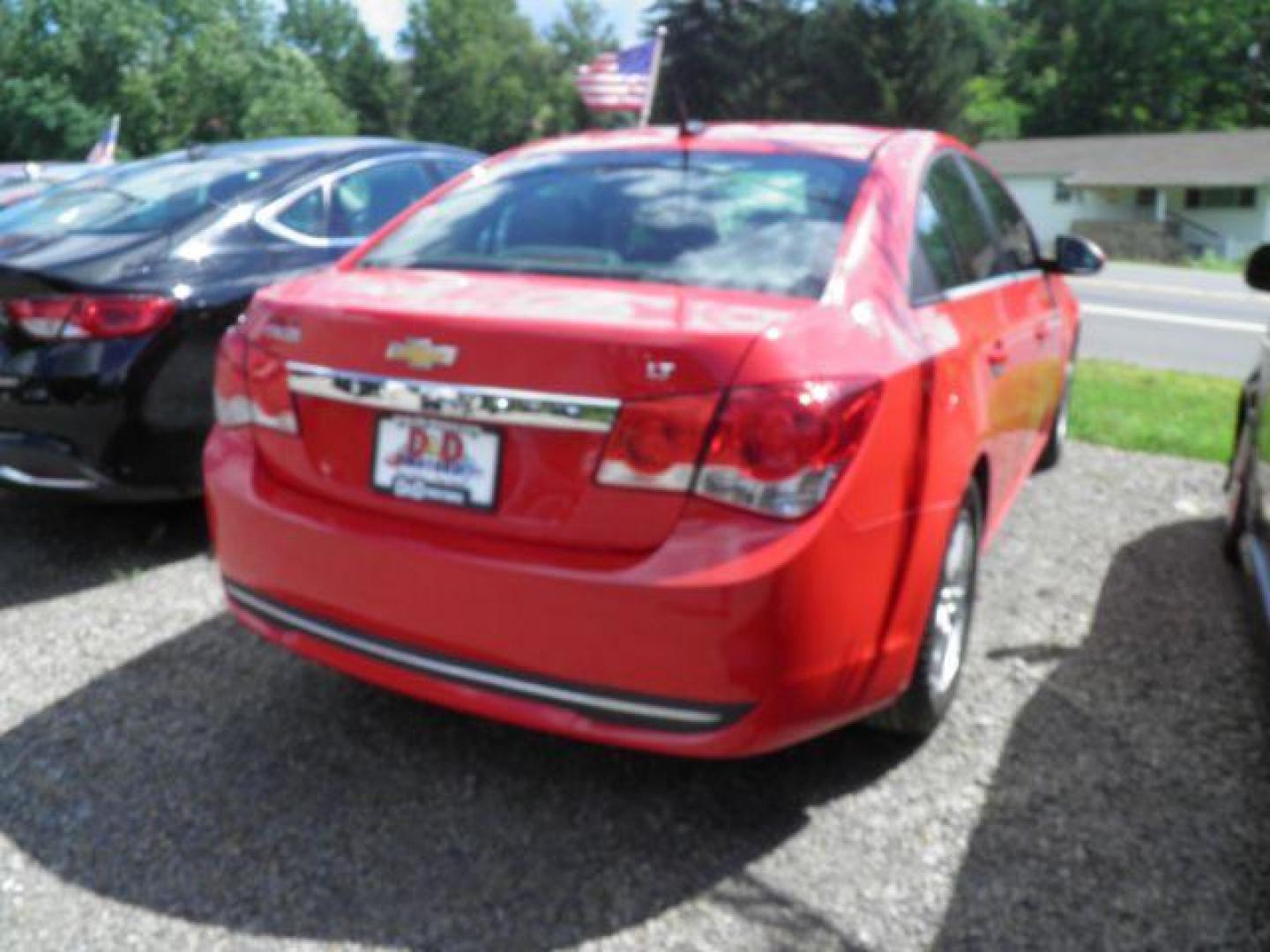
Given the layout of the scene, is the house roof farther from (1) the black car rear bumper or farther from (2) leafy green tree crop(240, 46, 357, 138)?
(2) leafy green tree crop(240, 46, 357, 138)

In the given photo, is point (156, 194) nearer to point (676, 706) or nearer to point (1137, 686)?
point (676, 706)

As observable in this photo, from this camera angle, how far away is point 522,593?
242 centimetres

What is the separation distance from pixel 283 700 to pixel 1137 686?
2553mm

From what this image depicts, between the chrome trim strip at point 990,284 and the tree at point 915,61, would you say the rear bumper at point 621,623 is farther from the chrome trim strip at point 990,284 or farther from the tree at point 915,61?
the tree at point 915,61

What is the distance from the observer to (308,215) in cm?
502

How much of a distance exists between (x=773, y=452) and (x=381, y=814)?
1323mm

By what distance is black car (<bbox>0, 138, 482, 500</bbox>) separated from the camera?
13.3 ft

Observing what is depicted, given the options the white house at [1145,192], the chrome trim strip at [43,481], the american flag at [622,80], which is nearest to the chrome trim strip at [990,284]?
the chrome trim strip at [43,481]

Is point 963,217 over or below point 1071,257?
over

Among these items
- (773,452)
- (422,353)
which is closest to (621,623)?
(773,452)

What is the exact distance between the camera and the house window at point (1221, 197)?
36969mm

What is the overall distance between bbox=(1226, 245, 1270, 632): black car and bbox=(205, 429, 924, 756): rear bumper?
1574 mm

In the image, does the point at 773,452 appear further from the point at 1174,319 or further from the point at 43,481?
the point at 1174,319

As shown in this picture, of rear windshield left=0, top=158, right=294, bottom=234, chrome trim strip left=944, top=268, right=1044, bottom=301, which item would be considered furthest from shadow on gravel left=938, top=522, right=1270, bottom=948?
rear windshield left=0, top=158, right=294, bottom=234
